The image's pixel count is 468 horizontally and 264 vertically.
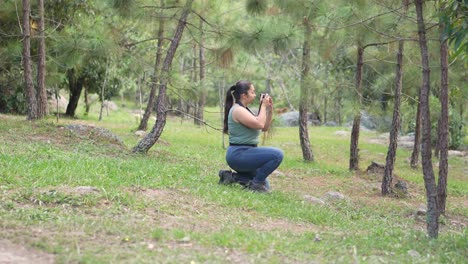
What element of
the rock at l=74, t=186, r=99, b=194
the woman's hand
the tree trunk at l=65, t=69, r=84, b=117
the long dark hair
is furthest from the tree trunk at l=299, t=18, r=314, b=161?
the tree trunk at l=65, t=69, r=84, b=117

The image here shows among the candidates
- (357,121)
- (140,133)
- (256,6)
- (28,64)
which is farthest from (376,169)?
(28,64)

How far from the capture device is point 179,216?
17.5 feet

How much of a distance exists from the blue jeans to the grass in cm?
27

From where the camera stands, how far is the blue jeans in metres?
6.88

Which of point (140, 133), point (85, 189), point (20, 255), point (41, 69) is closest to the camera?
point (20, 255)

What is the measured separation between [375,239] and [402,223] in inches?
67.0

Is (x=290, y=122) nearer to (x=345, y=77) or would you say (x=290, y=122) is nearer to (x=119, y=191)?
(x=345, y=77)

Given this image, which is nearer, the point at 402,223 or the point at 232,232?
the point at 232,232

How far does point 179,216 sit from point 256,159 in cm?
177

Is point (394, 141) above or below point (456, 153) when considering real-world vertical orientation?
above

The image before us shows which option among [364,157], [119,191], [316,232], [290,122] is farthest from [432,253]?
[290,122]

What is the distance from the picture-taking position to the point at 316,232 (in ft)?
17.5

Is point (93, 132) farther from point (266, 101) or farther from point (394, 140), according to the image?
point (394, 140)

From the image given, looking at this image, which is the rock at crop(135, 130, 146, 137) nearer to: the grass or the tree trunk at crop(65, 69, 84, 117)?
the grass
